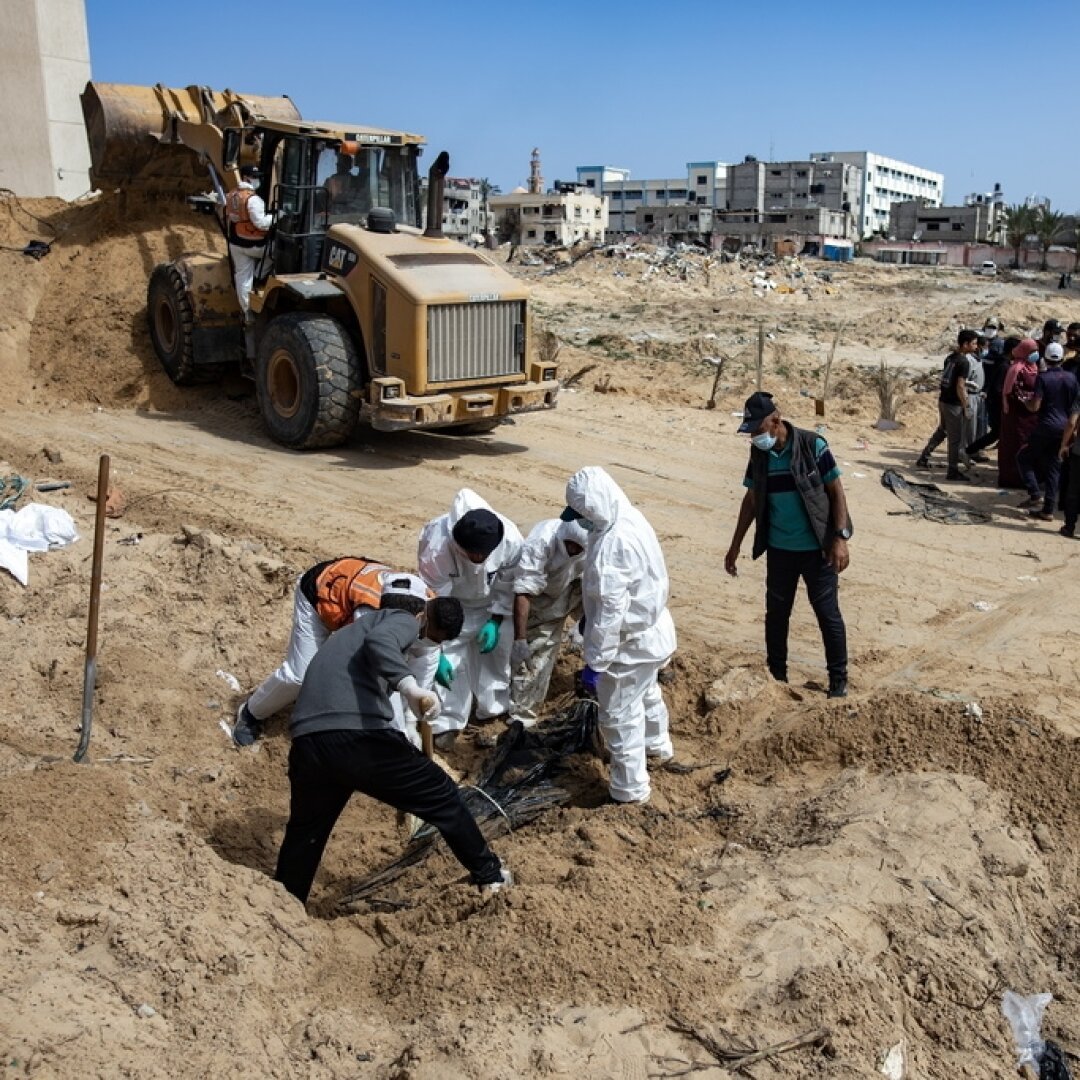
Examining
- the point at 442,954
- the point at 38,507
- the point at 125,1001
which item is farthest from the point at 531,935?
the point at 38,507

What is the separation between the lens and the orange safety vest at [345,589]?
5141mm

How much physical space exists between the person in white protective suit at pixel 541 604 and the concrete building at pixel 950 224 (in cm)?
8475

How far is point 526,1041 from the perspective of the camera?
3.56 meters

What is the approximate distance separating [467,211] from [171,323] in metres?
65.7

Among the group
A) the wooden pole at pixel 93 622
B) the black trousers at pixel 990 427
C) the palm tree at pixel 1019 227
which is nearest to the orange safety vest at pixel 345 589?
the wooden pole at pixel 93 622

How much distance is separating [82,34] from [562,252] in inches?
1162

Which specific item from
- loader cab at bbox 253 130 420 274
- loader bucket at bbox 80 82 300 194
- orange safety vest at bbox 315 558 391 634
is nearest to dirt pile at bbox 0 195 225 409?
loader bucket at bbox 80 82 300 194

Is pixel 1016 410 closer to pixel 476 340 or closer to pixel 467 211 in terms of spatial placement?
pixel 476 340

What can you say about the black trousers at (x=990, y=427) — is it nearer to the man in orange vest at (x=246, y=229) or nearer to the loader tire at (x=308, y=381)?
the loader tire at (x=308, y=381)

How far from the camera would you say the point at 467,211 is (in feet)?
247

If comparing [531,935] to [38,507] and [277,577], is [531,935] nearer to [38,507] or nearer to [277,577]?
[277,577]

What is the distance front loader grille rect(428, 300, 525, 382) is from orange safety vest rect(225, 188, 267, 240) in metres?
2.27

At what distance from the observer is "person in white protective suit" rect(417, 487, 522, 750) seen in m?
5.39

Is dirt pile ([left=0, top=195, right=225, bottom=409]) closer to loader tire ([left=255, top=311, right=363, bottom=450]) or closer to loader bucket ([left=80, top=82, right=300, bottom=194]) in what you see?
Result: loader bucket ([left=80, top=82, right=300, bottom=194])
